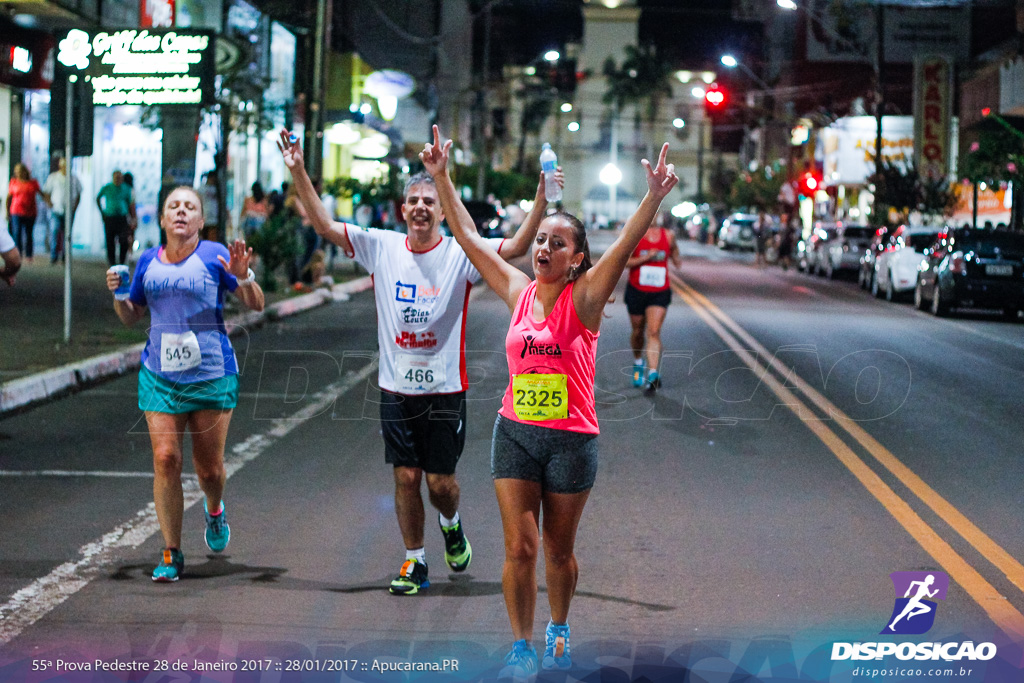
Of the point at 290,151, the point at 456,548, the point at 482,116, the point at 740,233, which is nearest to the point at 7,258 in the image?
the point at 290,151

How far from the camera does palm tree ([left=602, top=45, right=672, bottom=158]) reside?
128 metres

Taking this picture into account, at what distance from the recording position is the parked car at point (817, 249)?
40219 mm

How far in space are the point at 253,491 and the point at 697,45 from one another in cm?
14040

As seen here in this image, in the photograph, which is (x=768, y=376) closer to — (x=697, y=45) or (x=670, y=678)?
(x=670, y=678)

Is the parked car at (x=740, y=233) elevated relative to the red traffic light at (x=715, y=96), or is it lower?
lower

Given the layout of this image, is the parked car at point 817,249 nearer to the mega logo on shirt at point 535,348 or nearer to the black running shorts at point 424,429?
the black running shorts at point 424,429

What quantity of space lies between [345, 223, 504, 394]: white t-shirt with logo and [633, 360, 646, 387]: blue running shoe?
24.0 ft

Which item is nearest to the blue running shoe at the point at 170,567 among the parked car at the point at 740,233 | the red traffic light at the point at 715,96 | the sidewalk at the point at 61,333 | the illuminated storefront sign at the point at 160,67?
the sidewalk at the point at 61,333

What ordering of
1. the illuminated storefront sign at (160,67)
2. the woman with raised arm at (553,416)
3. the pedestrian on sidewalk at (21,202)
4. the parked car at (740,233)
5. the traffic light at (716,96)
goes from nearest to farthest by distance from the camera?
the woman with raised arm at (553,416)
the illuminated storefront sign at (160,67)
the pedestrian on sidewalk at (21,202)
the traffic light at (716,96)
the parked car at (740,233)

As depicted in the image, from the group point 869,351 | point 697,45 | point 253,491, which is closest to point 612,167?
point 697,45

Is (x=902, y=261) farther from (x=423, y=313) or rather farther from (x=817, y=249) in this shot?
(x=423, y=313)

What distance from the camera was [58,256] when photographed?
28.8m

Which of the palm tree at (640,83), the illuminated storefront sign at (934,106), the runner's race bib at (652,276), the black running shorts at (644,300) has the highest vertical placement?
the palm tree at (640,83)

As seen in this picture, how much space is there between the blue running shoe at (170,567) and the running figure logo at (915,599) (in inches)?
123
